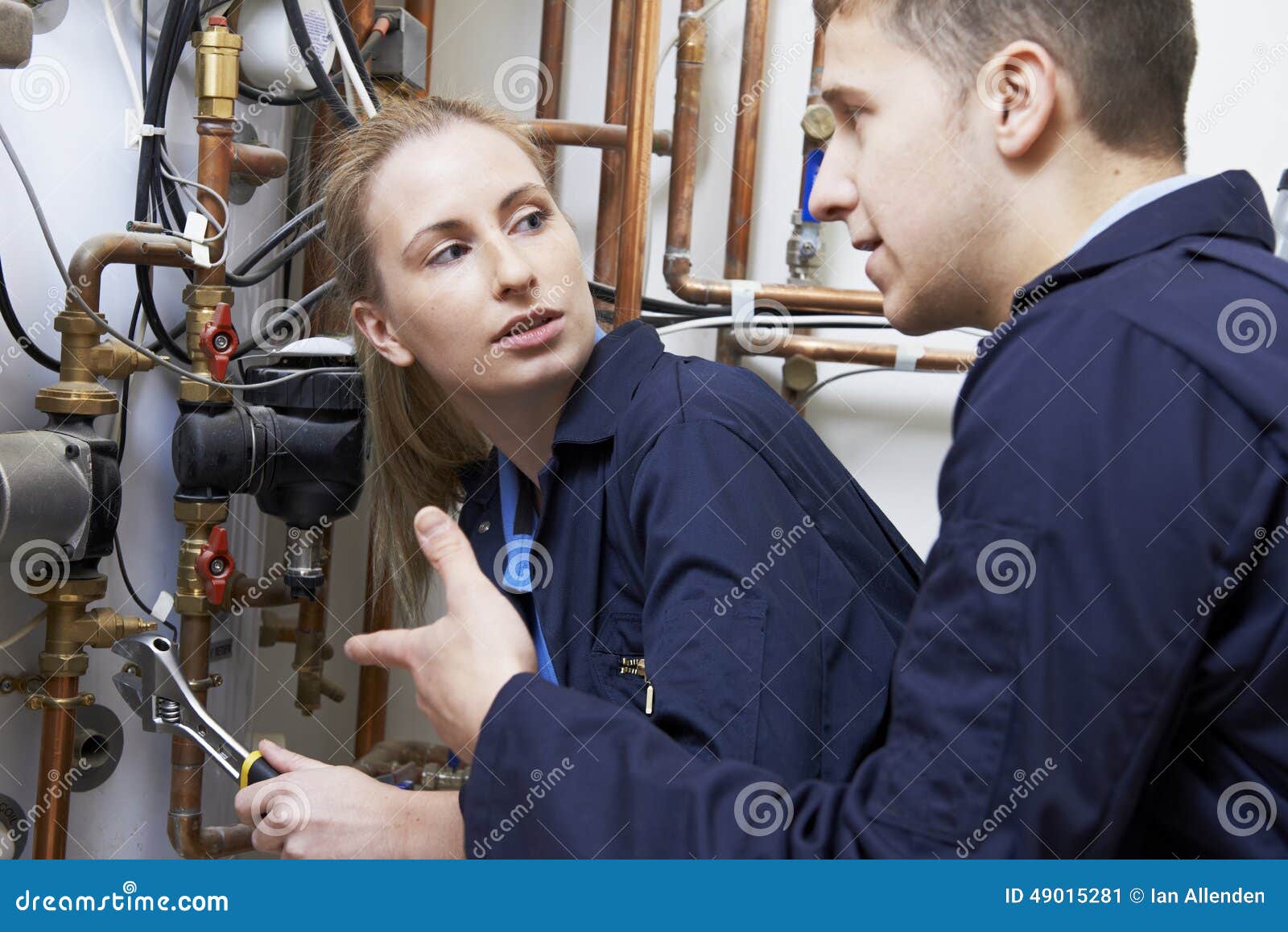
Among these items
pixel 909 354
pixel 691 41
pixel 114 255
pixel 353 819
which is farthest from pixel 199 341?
pixel 909 354

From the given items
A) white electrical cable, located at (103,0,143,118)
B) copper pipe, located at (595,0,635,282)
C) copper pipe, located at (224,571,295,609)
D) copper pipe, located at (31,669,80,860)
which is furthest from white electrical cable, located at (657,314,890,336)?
copper pipe, located at (31,669,80,860)

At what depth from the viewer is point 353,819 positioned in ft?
2.44

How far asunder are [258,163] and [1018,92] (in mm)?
895

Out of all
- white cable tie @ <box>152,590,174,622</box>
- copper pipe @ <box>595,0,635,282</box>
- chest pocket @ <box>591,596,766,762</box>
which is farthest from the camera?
copper pipe @ <box>595,0,635,282</box>

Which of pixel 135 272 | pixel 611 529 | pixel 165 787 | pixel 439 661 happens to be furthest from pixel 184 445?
pixel 439 661

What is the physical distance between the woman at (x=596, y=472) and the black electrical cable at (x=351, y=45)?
228mm

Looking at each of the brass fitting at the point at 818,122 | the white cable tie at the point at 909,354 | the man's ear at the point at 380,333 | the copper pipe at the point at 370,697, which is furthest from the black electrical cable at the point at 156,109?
the white cable tie at the point at 909,354

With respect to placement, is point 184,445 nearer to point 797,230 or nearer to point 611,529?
point 611,529

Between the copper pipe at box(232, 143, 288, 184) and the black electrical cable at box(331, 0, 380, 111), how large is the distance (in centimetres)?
12

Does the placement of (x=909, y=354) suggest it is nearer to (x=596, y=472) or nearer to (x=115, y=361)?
(x=596, y=472)

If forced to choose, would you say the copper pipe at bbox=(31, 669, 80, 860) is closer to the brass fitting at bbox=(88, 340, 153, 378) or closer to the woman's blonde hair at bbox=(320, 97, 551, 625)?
the brass fitting at bbox=(88, 340, 153, 378)

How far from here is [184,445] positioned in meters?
1.13

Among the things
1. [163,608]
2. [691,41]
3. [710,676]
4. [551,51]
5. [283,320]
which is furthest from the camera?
[551,51]

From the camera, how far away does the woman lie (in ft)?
2.40
